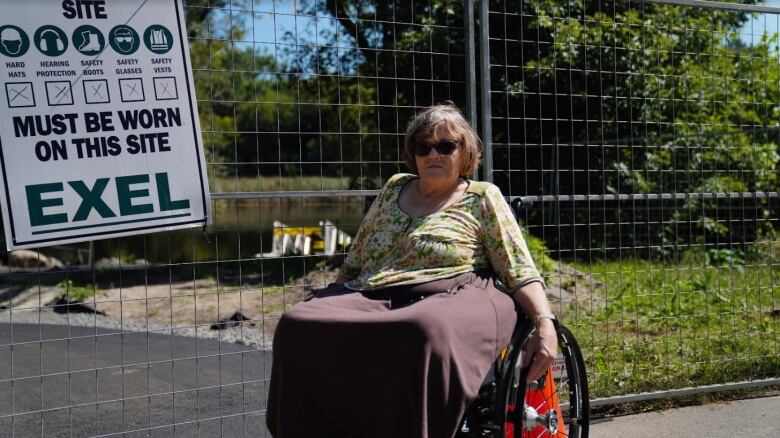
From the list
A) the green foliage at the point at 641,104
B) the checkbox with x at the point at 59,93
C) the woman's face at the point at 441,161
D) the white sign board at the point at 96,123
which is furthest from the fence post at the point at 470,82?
the green foliage at the point at 641,104

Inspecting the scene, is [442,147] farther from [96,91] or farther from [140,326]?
[140,326]

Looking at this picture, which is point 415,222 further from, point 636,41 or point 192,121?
point 636,41

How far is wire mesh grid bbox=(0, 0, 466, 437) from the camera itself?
4531mm

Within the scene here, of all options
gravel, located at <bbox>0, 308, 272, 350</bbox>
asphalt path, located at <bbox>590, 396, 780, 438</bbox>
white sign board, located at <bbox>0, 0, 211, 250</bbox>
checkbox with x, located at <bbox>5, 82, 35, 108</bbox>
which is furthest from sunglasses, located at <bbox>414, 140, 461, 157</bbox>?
gravel, located at <bbox>0, 308, 272, 350</bbox>

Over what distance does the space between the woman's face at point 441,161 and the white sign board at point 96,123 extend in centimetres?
111

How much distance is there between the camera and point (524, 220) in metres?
9.07

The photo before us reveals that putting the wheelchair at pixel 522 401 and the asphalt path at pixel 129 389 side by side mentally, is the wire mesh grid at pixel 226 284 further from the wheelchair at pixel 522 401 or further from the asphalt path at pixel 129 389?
the wheelchair at pixel 522 401

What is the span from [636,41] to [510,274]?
7.64 m

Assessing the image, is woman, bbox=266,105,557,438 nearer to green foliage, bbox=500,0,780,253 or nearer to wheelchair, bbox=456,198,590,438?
wheelchair, bbox=456,198,590,438

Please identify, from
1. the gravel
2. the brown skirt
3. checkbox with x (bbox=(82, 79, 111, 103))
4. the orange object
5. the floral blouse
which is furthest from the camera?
the gravel

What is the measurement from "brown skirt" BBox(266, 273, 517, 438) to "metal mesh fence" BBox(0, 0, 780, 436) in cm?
96

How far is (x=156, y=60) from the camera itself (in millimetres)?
4121

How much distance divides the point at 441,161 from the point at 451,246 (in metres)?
0.37

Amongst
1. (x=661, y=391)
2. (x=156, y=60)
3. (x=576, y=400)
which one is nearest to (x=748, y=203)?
(x=661, y=391)
